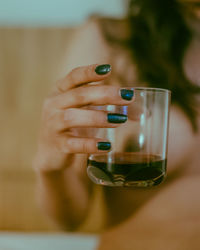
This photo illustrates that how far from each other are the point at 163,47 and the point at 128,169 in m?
0.48

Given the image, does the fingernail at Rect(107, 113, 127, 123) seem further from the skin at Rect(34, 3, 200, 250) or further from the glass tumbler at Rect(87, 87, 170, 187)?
the skin at Rect(34, 3, 200, 250)

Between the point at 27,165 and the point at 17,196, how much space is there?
145mm

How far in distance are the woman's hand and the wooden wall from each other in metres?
0.77

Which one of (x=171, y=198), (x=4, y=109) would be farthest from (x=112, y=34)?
(x=4, y=109)

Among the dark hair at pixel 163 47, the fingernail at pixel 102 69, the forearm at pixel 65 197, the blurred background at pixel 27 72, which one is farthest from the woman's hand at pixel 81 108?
the blurred background at pixel 27 72

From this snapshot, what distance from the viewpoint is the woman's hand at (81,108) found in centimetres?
27

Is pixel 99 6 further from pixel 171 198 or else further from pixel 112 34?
pixel 171 198

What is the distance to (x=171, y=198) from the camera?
2.14 feet

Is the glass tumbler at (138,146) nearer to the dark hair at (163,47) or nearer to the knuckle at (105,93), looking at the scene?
the knuckle at (105,93)

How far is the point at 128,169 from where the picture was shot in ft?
0.97

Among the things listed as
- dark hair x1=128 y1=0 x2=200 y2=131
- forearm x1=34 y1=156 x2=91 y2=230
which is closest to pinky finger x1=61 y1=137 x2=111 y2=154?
forearm x1=34 y1=156 x2=91 y2=230

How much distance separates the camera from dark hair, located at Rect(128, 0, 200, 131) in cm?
65

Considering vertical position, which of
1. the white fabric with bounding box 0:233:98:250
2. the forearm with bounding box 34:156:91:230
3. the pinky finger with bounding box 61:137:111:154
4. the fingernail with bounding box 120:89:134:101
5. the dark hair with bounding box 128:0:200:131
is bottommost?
the white fabric with bounding box 0:233:98:250

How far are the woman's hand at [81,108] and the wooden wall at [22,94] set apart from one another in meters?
0.77
